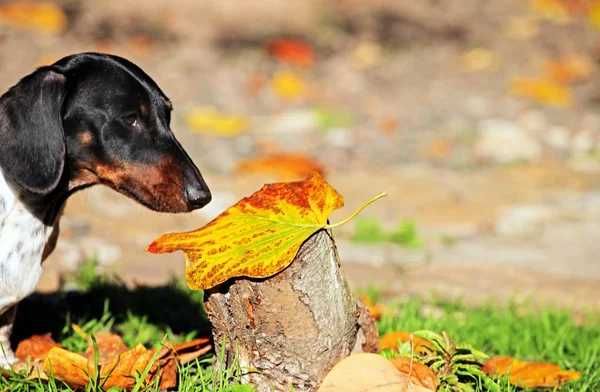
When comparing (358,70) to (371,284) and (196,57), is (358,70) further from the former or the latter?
(371,284)

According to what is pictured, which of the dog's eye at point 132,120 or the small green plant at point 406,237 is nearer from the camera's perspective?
the dog's eye at point 132,120

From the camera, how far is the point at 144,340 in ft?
11.2

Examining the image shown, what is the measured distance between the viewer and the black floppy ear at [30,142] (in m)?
2.86

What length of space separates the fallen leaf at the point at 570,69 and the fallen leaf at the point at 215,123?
13.1 ft

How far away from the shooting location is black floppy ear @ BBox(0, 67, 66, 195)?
2.86 meters

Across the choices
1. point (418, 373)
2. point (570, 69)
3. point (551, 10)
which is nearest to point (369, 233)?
point (418, 373)

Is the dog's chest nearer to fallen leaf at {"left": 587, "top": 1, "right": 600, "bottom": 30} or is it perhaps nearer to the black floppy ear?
the black floppy ear

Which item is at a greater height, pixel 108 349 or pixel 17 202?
pixel 17 202

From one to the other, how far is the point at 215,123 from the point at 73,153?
5097 mm

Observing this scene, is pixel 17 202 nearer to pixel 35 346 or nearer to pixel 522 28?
pixel 35 346

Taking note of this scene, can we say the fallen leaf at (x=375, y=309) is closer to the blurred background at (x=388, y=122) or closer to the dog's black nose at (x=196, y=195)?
the blurred background at (x=388, y=122)

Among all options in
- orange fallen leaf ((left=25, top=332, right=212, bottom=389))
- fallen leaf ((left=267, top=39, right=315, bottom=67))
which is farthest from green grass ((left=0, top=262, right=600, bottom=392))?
fallen leaf ((left=267, top=39, right=315, bottom=67))

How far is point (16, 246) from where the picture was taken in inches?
119

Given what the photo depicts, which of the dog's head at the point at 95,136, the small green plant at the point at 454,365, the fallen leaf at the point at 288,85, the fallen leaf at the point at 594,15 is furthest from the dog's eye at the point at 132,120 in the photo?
the fallen leaf at the point at 594,15
